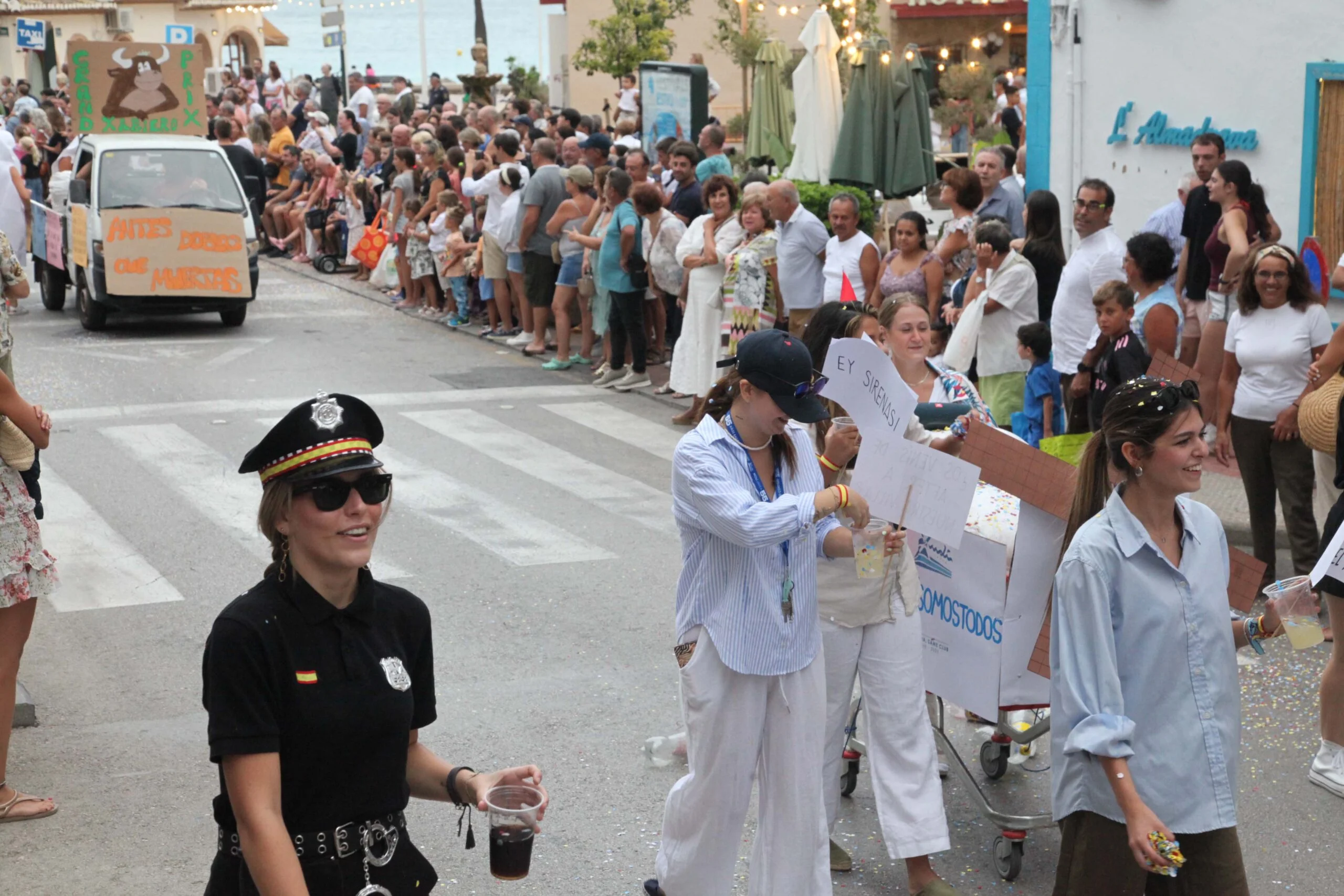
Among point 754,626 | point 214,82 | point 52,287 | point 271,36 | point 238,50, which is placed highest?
point 271,36

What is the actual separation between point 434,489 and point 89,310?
8242 mm

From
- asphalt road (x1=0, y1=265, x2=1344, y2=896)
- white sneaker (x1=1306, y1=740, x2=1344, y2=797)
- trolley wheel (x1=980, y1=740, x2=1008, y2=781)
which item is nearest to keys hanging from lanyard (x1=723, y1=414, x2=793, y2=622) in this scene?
asphalt road (x1=0, y1=265, x2=1344, y2=896)

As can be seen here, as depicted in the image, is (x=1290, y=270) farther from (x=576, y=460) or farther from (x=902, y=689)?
(x=576, y=460)

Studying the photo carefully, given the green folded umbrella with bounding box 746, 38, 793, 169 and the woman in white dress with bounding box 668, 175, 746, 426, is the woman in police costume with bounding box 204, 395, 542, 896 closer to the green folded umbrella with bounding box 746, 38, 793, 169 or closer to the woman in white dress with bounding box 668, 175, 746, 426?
the woman in white dress with bounding box 668, 175, 746, 426

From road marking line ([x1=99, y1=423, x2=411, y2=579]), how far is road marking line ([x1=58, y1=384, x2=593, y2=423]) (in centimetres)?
53

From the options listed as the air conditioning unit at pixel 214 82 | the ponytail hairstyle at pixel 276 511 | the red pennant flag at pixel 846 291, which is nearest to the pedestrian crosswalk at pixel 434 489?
the red pennant flag at pixel 846 291

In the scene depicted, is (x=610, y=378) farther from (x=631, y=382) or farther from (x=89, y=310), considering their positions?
(x=89, y=310)

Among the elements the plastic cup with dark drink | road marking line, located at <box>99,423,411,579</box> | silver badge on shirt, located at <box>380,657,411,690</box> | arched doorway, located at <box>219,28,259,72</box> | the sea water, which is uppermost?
the sea water

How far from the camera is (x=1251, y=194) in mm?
10250

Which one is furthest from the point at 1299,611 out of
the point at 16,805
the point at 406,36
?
the point at 406,36

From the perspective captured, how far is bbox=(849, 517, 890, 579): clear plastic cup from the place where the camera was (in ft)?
15.5

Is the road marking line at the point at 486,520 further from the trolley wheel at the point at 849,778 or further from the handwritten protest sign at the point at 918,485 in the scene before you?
the handwritten protest sign at the point at 918,485

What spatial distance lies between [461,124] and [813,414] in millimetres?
19365

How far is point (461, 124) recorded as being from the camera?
22891 millimetres
